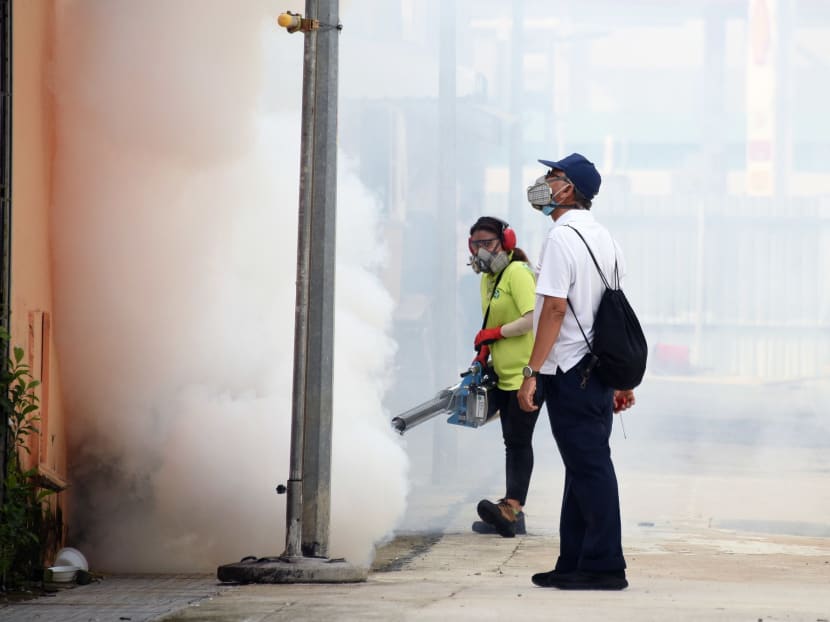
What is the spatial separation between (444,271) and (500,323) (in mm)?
5274

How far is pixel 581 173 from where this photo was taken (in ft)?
17.9

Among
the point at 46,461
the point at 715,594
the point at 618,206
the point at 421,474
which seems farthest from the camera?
the point at 618,206

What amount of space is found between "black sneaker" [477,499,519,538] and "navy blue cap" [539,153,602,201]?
2.37 metres

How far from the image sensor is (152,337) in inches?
283

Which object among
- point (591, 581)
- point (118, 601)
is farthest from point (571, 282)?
point (118, 601)

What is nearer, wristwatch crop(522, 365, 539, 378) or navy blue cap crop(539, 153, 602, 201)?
wristwatch crop(522, 365, 539, 378)

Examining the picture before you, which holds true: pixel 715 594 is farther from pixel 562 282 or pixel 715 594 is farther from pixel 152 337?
pixel 152 337

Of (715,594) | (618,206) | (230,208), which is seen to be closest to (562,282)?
(715,594)

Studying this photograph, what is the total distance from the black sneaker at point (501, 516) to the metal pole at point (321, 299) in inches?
66.9

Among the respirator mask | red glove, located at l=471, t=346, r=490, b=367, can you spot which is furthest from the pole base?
red glove, located at l=471, t=346, r=490, b=367

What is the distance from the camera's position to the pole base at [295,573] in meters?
5.61

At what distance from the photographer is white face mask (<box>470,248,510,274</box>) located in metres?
7.33

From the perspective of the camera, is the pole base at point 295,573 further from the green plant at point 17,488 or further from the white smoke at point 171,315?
the white smoke at point 171,315

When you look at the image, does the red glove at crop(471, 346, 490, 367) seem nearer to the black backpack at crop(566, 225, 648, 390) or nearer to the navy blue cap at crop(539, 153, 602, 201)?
the navy blue cap at crop(539, 153, 602, 201)
